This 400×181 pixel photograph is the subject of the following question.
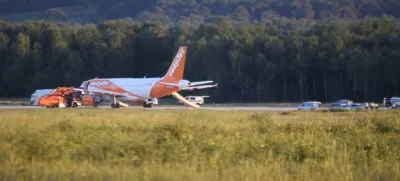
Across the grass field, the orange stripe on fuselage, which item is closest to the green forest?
the orange stripe on fuselage

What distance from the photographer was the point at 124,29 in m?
94.2

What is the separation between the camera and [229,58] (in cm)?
8250

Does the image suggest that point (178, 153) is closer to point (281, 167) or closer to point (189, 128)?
point (281, 167)

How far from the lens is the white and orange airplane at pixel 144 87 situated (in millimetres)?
62000

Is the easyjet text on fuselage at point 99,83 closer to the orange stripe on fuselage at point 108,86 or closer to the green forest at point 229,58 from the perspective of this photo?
the orange stripe on fuselage at point 108,86

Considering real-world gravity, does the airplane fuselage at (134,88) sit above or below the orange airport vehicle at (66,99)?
above

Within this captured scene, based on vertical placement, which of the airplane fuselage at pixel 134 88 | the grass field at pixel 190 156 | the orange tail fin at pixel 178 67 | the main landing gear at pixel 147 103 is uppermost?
the orange tail fin at pixel 178 67

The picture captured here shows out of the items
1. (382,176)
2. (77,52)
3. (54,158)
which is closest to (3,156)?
(54,158)

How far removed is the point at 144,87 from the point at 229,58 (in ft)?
71.6

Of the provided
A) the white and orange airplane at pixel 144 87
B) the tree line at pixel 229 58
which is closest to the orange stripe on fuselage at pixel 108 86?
the white and orange airplane at pixel 144 87

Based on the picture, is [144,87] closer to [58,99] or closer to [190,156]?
[58,99]

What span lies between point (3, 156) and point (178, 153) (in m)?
3.74

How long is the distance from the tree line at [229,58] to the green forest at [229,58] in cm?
11

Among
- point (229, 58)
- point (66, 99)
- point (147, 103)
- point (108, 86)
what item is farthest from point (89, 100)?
point (229, 58)
